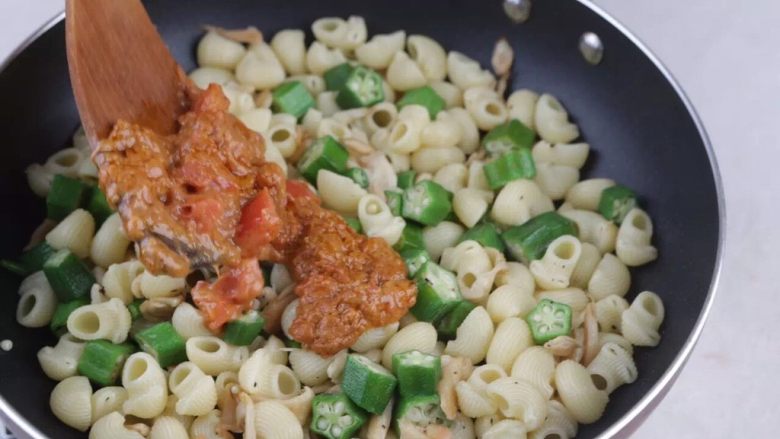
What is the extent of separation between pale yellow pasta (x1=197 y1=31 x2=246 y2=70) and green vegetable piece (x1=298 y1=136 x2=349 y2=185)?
541 mm

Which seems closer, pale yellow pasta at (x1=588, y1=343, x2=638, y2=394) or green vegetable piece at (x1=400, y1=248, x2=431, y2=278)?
pale yellow pasta at (x1=588, y1=343, x2=638, y2=394)

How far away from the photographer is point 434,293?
9.84 ft

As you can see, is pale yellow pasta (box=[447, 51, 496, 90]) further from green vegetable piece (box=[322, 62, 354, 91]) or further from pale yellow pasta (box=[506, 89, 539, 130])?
green vegetable piece (box=[322, 62, 354, 91])

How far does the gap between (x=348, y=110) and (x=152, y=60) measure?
0.82 metres

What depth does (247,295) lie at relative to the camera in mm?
2873

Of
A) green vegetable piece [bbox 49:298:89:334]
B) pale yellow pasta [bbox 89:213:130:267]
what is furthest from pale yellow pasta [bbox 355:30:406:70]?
green vegetable piece [bbox 49:298:89:334]

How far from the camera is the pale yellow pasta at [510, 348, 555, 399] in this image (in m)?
2.86

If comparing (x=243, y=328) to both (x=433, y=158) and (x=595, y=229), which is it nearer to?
(x=433, y=158)

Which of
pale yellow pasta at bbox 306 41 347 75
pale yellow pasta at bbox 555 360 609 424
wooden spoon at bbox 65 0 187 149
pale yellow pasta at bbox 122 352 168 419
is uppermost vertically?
wooden spoon at bbox 65 0 187 149

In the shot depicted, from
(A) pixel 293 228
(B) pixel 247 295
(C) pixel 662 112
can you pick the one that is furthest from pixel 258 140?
(C) pixel 662 112

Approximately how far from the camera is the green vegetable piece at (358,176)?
132 inches

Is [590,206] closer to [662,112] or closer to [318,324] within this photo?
[662,112]

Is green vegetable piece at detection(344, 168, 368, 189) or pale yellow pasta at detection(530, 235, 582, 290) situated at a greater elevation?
green vegetable piece at detection(344, 168, 368, 189)

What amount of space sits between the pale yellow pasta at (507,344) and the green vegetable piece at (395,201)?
1.86 feet
